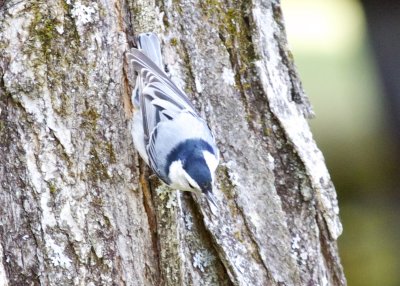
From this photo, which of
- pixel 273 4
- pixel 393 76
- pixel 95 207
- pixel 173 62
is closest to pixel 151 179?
pixel 95 207

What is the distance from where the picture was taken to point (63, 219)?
2910 mm

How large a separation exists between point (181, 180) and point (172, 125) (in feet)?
1.05

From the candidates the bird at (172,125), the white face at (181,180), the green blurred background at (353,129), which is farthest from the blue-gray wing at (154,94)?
the green blurred background at (353,129)

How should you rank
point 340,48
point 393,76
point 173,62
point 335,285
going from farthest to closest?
1. point 340,48
2. point 393,76
3. point 335,285
4. point 173,62

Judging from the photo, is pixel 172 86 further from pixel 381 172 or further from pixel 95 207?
pixel 381 172

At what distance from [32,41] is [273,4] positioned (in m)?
0.93

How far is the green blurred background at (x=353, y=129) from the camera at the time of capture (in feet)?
17.7

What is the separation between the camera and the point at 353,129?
5516 mm

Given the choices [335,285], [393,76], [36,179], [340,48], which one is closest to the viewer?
[36,179]

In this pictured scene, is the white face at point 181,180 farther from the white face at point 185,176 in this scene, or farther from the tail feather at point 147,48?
the tail feather at point 147,48

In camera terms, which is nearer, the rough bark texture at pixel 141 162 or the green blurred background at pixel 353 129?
the rough bark texture at pixel 141 162

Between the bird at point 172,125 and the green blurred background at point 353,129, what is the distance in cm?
243

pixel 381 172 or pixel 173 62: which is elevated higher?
pixel 173 62

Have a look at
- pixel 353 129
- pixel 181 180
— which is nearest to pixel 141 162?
pixel 181 180
